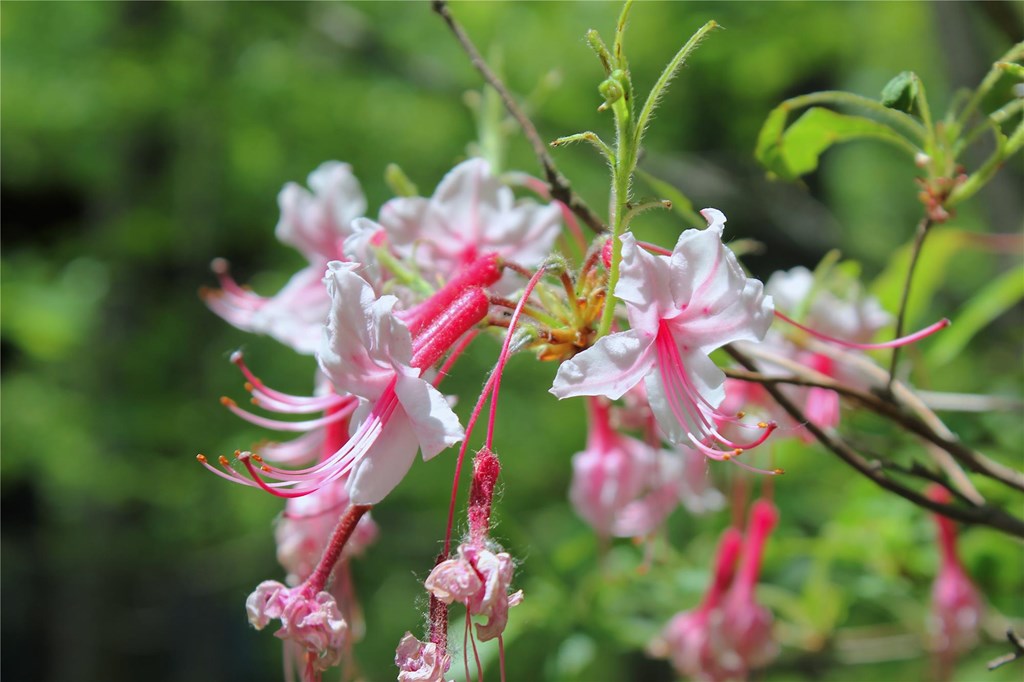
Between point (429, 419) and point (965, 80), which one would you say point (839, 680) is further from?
point (429, 419)

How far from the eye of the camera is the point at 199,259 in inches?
158

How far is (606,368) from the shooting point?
1.87 feet

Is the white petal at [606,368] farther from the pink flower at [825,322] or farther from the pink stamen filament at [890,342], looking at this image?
the pink flower at [825,322]

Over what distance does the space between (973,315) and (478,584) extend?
0.79 m

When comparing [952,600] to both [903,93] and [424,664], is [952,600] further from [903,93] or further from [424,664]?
[424,664]

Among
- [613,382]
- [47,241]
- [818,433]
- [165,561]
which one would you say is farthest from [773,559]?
[47,241]

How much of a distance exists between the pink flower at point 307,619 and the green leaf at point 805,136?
0.48 m

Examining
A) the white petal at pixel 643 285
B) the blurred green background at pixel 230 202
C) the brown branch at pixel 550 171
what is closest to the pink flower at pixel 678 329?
the white petal at pixel 643 285

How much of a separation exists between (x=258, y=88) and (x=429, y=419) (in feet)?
11.1

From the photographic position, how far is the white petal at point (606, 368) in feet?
1.84

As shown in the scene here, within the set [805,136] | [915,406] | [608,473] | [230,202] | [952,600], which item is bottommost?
[230,202]

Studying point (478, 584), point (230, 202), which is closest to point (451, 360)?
point (478, 584)

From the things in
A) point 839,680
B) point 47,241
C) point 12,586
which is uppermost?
point 47,241

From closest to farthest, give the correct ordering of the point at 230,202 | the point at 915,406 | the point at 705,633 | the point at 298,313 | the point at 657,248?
1. the point at 657,248
2. the point at 915,406
3. the point at 298,313
4. the point at 705,633
5. the point at 230,202
